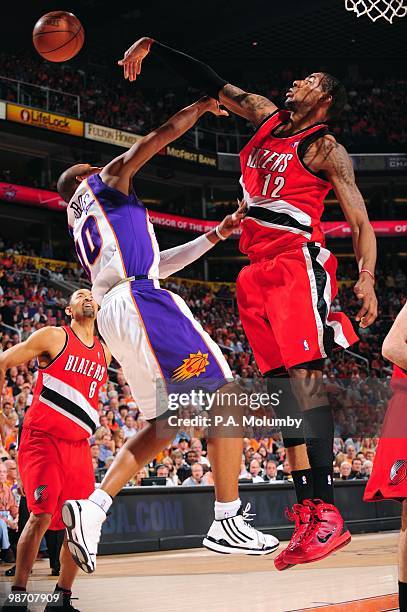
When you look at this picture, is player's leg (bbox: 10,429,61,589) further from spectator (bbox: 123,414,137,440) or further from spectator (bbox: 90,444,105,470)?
spectator (bbox: 123,414,137,440)

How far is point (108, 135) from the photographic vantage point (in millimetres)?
19406

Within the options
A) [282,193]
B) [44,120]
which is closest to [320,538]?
[282,193]

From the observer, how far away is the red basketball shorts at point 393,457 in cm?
370

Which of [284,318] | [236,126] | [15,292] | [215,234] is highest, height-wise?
[236,126]

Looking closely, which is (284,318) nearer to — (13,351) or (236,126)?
(13,351)

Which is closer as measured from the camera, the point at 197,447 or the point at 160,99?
the point at 197,447

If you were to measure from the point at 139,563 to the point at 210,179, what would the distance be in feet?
51.4

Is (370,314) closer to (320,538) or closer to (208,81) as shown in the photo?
(320,538)

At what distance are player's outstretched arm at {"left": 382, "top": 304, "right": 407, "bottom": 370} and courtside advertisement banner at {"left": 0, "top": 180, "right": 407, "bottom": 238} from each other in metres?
14.2

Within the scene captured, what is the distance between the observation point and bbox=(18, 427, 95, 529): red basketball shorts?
5.00 meters

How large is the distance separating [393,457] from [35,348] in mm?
2355

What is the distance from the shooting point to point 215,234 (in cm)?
453

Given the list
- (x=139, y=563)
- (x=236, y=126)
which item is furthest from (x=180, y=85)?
(x=139, y=563)

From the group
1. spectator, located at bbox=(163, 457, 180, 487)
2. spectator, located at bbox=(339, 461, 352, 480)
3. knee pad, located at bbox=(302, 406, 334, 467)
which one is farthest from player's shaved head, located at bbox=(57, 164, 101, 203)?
spectator, located at bbox=(339, 461, 352, 480)
